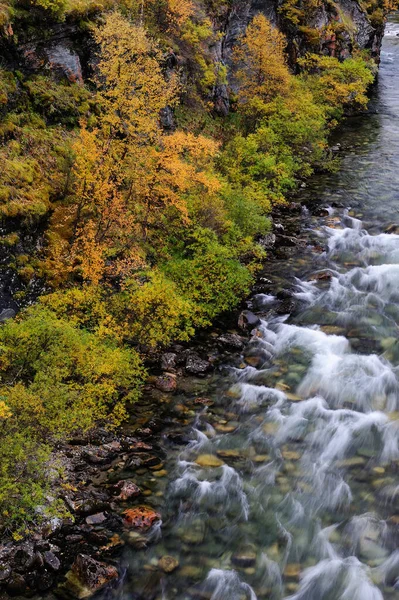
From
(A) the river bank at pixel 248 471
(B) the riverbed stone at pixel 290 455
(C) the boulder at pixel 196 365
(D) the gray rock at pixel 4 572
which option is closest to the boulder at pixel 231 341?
(A) the river bank at pixel 248 471

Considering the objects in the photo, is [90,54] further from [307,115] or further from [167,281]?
[307,115]

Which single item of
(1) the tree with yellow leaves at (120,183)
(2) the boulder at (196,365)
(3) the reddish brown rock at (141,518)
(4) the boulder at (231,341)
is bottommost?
(3) the reddish brown rock at (141,518)

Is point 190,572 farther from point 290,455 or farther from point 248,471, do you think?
point 290,455

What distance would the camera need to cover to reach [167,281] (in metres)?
19.0

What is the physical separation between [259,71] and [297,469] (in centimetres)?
3053

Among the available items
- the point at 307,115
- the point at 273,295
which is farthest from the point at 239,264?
the point at 307,115

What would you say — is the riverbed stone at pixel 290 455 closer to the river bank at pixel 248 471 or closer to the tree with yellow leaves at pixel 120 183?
the river bank at pixel 248 471

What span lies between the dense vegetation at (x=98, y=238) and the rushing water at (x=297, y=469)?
2591 millimetres

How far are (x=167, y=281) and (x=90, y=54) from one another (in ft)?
36.6

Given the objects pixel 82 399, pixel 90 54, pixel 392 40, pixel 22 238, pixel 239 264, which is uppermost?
pixel 392 40

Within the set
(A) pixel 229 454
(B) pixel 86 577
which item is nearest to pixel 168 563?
(B) pixel 86 577

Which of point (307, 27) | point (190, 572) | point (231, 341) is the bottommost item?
point (190, 572)

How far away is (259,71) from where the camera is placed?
1406 inches

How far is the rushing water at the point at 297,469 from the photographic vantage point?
10.8 metres
